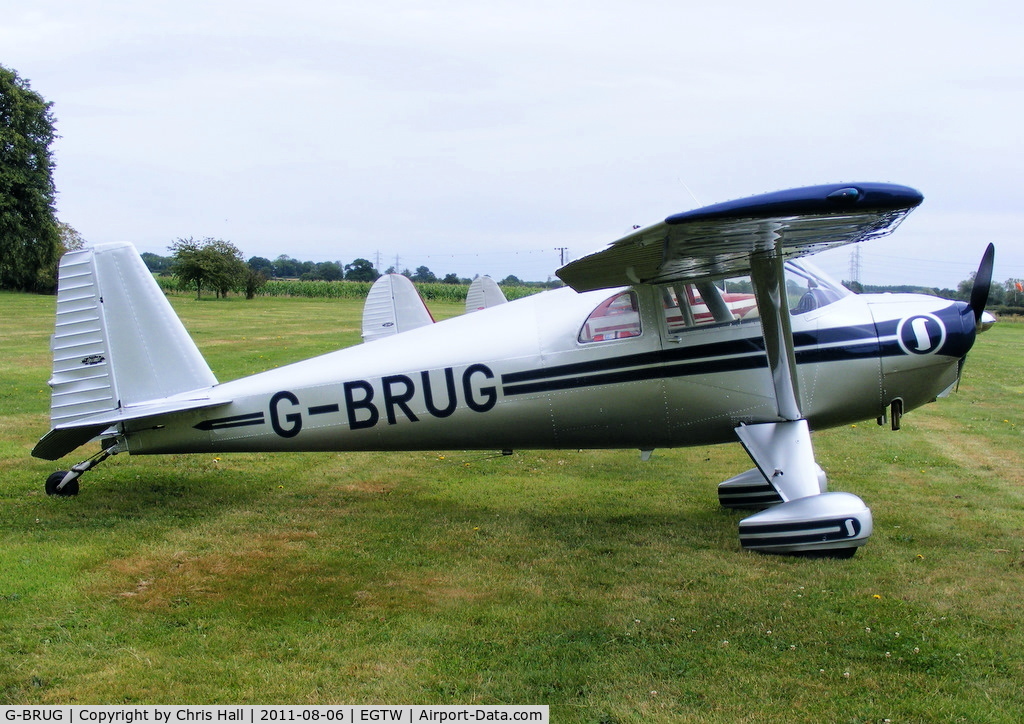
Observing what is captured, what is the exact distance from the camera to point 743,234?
5.36m

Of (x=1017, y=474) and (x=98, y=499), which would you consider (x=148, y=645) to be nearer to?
(x=98, y=499)

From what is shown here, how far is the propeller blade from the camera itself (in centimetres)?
675

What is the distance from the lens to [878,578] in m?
5.67

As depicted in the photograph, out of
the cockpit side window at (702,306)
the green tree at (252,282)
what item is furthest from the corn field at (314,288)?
the cockpit side window at (702,306)

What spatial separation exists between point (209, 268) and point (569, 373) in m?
58.4

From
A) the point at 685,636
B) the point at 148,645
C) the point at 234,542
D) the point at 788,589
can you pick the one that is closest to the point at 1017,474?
the point at 788,589

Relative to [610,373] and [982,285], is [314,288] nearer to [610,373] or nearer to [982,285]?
[610,373]

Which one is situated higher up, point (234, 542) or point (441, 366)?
point (441, 366)

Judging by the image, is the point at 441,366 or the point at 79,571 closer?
the point at 79,571

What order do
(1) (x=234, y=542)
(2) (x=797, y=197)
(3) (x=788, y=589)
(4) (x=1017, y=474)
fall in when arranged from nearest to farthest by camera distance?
(2) (x=797, y=197), (3) (x=788, y=589), (1) (x=234, y=542), (4) (x=1017, y=474)

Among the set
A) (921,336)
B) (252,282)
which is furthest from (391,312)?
(252,282)

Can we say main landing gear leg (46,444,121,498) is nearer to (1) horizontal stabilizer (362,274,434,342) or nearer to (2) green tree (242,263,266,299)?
(1) horizontal stabilizer (362,274,434,342)

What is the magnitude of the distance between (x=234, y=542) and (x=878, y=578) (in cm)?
Result: 474

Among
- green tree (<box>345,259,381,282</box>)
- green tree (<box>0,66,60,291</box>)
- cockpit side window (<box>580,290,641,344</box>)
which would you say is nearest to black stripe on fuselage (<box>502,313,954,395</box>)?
cockpit side window (<box>580,290,641,344</box>)
